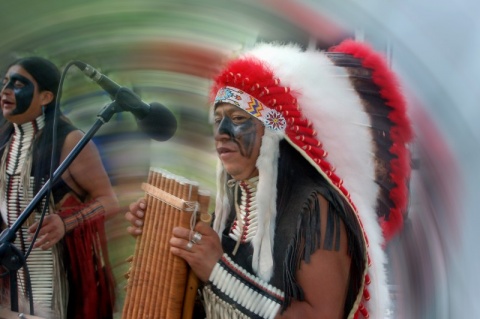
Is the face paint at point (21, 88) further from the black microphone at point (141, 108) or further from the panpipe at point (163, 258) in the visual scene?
the panpipe at point (163, 258)

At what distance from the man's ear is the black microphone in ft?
0.79

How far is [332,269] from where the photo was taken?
1.77 m

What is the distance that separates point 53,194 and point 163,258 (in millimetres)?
479

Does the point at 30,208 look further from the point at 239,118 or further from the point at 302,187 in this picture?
the point at 302,187

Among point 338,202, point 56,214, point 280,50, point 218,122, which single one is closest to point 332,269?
point 338,202

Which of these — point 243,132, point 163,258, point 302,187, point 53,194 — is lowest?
point 163,258

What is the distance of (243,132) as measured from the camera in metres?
1.88

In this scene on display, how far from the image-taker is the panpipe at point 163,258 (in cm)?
180

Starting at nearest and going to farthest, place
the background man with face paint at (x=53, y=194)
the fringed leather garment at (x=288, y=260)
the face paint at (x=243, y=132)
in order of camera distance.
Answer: the fringed leather garment at (x=288, y=260), the face paint at (x=243, y=132), the background man with face paint at (x=53, y=194)

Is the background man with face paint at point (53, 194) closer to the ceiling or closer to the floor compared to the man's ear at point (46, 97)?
closer to the floor

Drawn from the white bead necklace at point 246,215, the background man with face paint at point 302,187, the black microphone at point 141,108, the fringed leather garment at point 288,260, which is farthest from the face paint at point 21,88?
the fringed leather garment at point 288,260

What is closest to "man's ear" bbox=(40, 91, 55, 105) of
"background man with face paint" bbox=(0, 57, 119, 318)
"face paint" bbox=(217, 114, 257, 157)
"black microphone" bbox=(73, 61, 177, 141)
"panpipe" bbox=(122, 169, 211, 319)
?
"background man with face paint" bbox=(0, 57, 119, 318)

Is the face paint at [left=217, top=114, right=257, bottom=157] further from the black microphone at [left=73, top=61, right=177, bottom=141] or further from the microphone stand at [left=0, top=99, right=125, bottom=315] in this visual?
the microphone stand at [left=0, top=99, right=125, bottom=315]

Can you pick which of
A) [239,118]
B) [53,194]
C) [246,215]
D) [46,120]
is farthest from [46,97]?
[246,215]
